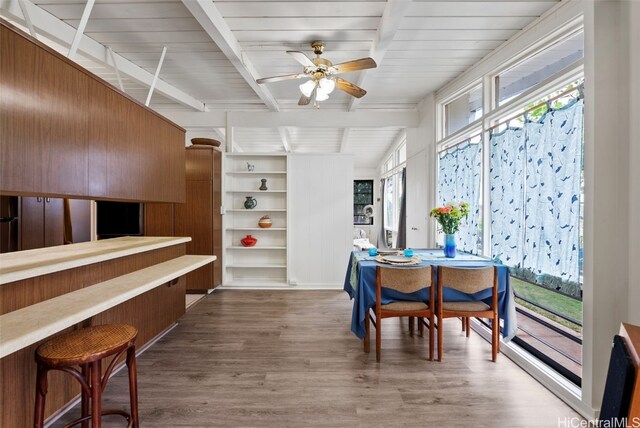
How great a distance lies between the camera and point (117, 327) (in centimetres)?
Result: 162

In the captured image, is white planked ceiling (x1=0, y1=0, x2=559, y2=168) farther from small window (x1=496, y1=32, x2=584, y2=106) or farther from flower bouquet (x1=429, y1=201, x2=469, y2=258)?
flower bouquet (x1=429, y1=201, x2=469, y2=258)

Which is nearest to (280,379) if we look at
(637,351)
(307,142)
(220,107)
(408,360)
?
(408,360)

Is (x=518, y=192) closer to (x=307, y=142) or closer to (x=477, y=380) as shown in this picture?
(x=477, y=380)

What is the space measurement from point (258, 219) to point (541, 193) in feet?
12.3

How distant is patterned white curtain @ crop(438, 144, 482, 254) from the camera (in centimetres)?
312

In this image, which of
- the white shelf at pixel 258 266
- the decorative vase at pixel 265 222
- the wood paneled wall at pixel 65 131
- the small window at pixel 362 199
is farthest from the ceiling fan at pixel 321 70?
the small window at pixel 362 199

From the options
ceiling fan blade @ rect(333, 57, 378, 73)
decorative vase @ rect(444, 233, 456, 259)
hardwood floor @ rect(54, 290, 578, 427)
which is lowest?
hardwood floor @ rect(54, 290, 578, 427)

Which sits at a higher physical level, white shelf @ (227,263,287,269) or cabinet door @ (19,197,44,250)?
cabinet door @ (19,197,44,250)

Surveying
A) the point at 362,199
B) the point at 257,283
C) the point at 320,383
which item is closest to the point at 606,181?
the point at 320,383

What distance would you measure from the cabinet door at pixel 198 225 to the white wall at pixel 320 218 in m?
1.23

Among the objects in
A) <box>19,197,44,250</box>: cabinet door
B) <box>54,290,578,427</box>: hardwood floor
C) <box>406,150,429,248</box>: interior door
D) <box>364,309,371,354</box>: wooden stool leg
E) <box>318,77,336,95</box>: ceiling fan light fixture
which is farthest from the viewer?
<box>406,150,429,248</box>: interior door

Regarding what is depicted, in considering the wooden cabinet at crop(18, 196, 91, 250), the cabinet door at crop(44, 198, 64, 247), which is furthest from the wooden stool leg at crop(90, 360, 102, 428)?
the cabinet door at crop(44, 198, 64, 247)

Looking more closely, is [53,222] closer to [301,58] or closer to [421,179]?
[301,58]

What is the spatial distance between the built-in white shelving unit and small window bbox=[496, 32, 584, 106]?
3.06 meters
